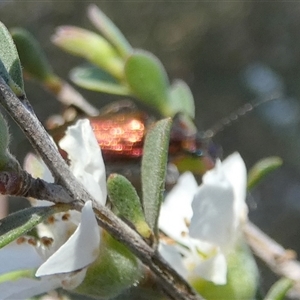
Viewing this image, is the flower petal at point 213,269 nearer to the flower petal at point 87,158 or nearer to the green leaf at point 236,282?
the green leaf at point 236,282

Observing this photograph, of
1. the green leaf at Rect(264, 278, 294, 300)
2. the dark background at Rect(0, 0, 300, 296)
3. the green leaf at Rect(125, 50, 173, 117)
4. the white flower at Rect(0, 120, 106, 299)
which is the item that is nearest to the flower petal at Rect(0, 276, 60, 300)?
the white flower at Rect(0, 120, 106, 299)

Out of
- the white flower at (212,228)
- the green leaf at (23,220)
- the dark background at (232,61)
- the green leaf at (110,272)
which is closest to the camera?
the green leaf at (23,220)

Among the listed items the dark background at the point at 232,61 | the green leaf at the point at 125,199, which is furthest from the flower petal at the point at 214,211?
the dark background at the point at 232,61

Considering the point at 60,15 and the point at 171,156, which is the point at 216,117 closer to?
the point at 60,15

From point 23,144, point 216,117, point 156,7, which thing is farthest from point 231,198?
point 156,7

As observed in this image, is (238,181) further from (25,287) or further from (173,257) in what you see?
(25,287)

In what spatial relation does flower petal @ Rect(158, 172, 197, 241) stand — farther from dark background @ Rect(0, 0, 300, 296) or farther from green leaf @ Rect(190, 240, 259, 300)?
dark background @ Rect(0, 0, 300, 296)

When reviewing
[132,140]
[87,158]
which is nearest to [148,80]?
[132,140]

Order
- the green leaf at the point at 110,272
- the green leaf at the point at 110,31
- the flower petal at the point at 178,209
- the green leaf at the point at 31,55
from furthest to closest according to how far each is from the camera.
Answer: the green leaf at the point at 110,31 < the green leaf at the point at 31,55 < the flower petal at the point at 178,209 < the green leaf at the point at 110,272
